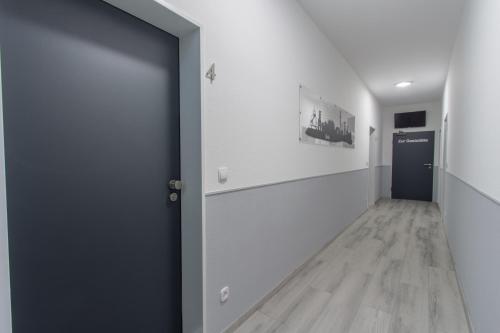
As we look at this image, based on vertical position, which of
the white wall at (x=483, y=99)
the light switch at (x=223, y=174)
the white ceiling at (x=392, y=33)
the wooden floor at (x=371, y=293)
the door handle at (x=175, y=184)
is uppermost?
the white ceiling at (x=392, y=33)

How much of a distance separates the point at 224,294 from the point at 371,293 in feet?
4.58

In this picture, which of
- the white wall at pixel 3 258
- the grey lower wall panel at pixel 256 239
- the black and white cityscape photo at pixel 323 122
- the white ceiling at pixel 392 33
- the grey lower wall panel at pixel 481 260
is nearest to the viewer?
the white wall at pixel 3 258

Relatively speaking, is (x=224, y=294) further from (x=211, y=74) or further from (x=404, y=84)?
(x=404, y=84)

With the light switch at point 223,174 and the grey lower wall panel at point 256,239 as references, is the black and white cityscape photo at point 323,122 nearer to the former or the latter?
the grey lower wall panel at point 256,239

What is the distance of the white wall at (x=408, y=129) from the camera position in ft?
21.7

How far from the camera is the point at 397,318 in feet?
5.96

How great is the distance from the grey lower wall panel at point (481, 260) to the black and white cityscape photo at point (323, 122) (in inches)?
58.3

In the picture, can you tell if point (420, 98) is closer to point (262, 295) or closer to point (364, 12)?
point (364, 12)

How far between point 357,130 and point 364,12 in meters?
2.39

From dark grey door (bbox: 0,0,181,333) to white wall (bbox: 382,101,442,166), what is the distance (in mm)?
7523

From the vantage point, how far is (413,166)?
23.0 feet

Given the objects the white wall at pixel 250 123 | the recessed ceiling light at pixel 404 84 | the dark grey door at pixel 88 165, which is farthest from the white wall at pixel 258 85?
the recessed ceiling light at pixel 404 84

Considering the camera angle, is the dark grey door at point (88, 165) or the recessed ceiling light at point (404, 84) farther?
the recessed ceiling light at point (404, 84)

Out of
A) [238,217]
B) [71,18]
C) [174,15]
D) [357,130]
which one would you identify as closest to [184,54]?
[174,15]
